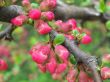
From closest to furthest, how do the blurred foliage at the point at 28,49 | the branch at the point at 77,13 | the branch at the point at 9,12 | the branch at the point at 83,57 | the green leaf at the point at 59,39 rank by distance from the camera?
the branch at the point at 83,57, the green leaf at the point at 59,39, the branch at the point at 9,12, the branch at the point at 77,13, the blurred foliage at the point at 28,49

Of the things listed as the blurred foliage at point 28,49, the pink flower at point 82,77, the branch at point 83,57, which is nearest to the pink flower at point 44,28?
the branch at point 83,57

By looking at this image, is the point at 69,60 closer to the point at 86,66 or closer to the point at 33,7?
the point at 86,66

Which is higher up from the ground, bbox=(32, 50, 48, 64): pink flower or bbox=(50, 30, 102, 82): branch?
bbox=(50, 30, 102, 82): branch

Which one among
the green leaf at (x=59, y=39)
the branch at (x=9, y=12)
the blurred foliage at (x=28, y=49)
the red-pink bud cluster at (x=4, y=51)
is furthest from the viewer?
A: the red-pink bud cluster at (x=4, y=51)

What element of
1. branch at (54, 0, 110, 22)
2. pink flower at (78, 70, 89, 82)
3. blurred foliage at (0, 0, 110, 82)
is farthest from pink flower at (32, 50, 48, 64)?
blurred foliage at (0, 0, 110, 82)

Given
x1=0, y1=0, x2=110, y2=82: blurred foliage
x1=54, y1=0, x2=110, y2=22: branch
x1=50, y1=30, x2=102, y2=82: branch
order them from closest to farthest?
1. x1=50, y1=30, x2=102, y2=82: branch
2. x1=54, y1=0, x2=110, y2=22: branch
3. x1=0, y1=0, x2=110, y2=82: blurred foliage

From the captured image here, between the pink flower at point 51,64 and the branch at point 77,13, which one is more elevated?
the pink flower at point 51,64

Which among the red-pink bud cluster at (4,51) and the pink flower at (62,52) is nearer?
the pink flower at (62,52)

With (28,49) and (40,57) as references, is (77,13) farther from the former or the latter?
(28,49)

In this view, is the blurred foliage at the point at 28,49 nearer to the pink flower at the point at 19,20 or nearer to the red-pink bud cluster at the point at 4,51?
the red-pink bud cluster at the point at 4,51

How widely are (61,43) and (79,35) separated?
0.09 meters

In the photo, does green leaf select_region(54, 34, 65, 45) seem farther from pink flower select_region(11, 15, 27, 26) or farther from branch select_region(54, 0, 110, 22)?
branch select_region(54, 0, 110, 22)

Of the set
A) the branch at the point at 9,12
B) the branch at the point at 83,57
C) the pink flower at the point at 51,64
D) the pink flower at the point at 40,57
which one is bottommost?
the pink flower at the point at 51,64

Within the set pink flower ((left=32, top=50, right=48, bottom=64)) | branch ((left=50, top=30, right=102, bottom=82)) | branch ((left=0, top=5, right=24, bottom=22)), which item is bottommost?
pink flower ((left=32, top=50, right=48, bottom=64))
